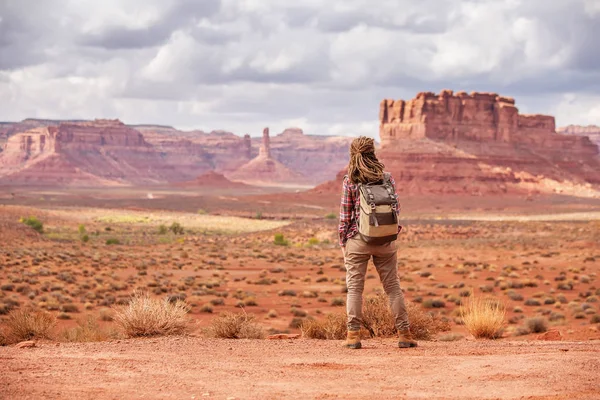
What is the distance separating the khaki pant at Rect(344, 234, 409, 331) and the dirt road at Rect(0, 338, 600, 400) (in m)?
0.35


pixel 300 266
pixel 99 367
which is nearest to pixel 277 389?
pixel 99 367

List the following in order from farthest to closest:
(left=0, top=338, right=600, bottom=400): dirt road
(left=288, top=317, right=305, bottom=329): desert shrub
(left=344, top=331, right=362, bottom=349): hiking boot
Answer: (left=288, top=317, right=305, bottom=329): desert shrub → (left=344, top=331, right=362, bottom=349): hiking boot → (left=0, top=338, right=600, bottom=400): dirt road

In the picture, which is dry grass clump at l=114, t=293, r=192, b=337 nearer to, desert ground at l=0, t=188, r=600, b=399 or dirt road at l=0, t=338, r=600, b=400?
desert ground at l=0, t=188, r=600, b=399

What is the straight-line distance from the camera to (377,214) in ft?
24.6

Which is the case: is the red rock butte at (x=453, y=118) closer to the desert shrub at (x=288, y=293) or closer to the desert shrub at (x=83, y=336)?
the desert shrub at (x=288, y=293)

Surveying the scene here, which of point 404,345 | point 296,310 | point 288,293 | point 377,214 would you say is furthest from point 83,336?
point 288,293

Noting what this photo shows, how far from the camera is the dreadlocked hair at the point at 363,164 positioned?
7.79 m

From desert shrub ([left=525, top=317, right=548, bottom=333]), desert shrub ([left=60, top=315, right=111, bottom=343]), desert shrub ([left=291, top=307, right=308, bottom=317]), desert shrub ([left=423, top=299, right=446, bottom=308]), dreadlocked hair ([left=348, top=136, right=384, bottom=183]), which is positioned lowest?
desert shrub ([left=291, top=307, right=308, bottom=317])

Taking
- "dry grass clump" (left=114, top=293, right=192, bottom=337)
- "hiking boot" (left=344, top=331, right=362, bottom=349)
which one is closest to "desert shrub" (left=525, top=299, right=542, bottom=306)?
"dry grass clump" (left=114, top=293, right=192, bottom=337)

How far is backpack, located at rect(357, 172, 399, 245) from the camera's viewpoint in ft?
24.7

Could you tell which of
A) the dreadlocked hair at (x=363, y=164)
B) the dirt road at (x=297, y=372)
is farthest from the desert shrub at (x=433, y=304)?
the dreadlocked hair at (x=363, y=164)

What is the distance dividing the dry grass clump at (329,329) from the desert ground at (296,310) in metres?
0.18

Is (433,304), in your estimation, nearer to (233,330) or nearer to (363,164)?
(233,330)

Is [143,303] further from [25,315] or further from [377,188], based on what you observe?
[377,188]
